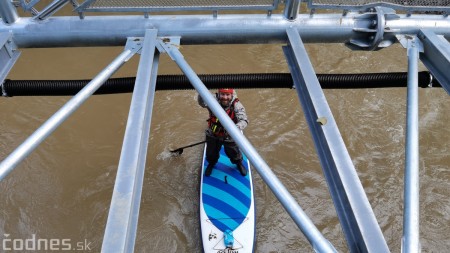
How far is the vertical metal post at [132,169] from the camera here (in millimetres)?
1828

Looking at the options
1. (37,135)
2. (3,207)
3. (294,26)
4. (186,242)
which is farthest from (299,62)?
(3,207)

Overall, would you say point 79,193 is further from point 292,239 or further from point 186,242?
point 292,239

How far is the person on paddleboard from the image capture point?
18.7ft

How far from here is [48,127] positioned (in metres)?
2.39

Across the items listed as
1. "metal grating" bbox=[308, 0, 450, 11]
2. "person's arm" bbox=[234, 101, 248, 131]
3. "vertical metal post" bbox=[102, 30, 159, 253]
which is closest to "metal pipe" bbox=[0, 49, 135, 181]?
"vertical metal post" bbox=[102, 30, 159, 253]

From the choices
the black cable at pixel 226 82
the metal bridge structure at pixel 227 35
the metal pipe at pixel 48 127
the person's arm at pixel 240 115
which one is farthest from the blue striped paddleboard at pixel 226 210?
the metal pipe at pixel 48 127

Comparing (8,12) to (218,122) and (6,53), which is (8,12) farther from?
(218,122)

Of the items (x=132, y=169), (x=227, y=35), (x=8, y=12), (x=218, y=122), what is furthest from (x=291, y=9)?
(x=218, y=122)

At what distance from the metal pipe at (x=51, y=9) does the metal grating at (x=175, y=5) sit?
187 millimetres

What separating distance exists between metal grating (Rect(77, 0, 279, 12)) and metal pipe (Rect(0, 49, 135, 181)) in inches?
17.4

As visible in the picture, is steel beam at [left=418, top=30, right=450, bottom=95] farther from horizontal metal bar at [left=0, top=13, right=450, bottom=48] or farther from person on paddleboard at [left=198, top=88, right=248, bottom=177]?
person on paddleboard at [left=198, top=88, right=248, bottom=177]

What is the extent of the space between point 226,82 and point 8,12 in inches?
75.9

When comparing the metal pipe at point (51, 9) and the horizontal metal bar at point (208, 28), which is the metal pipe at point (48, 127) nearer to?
the horizontal metal bar at point (208, 28)

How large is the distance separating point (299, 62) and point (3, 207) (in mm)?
6226
